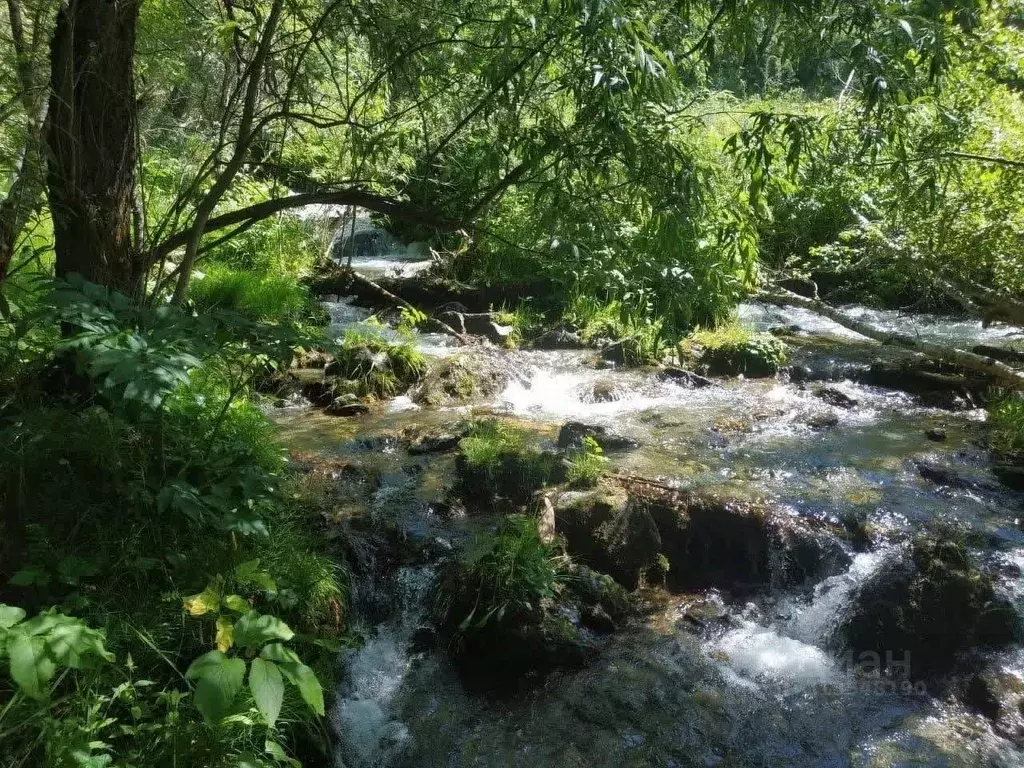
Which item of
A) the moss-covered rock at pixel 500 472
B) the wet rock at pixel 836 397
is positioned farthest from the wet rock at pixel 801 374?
the moss-covered rock at pixel 500 472

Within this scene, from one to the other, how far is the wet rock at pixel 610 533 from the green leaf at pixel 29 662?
10.8 ft

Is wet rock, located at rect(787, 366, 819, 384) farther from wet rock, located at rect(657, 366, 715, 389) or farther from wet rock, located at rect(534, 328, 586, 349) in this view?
wet rock, located at rect(534, 328, 586, 349)

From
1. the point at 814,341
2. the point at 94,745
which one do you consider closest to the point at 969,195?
the point at 814,341

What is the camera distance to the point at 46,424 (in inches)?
132

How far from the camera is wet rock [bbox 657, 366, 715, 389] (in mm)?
9023

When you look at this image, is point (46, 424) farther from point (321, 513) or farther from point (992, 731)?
point (992, 731)

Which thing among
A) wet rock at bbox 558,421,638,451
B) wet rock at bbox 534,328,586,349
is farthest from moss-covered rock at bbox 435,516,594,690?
wet rock at bbox 534,328,586,349

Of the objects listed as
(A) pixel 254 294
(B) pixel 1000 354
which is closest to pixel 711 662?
(B) pixel 1000 354

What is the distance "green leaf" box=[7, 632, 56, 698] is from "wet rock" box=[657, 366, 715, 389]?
7779 millimetres

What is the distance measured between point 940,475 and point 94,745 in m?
6.19

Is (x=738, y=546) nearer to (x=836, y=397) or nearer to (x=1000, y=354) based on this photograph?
(x=836, y=397)

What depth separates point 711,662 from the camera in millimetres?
4211

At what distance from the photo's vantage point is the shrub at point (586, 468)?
5395 mm

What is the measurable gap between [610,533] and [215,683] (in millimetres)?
3191
